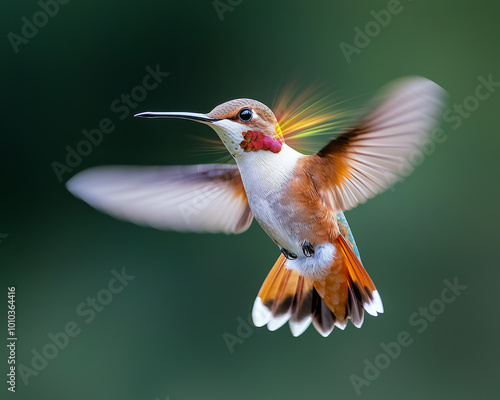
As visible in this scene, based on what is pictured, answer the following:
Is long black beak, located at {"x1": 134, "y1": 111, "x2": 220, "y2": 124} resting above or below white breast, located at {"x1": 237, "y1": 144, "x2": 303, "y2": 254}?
above

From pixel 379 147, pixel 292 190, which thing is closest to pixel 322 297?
pixel 292 190

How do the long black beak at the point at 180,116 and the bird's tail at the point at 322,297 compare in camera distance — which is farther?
the bird's tail at the point at 322,297

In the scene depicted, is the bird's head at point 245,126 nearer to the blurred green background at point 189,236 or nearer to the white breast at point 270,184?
the white breast at point 270,184

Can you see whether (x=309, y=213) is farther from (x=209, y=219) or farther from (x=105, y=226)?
(x=105, y=226)

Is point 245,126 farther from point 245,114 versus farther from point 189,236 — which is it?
point 189,236

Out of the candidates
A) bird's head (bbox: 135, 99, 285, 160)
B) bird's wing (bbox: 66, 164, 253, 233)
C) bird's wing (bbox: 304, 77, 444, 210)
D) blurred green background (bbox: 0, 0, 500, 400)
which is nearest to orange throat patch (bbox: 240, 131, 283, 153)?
bird's head (bbox: 135, 99, 285, 160)

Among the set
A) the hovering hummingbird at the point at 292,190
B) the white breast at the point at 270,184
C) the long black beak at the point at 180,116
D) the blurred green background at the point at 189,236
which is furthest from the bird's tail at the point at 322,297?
the blurred green background at the point at 189,236

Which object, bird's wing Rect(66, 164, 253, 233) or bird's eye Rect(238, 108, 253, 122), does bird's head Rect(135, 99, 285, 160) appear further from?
bird's wing Rect(66, 164, 253, 233)

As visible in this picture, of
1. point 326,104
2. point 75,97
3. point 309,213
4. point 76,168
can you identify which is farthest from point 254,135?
point 75,97
